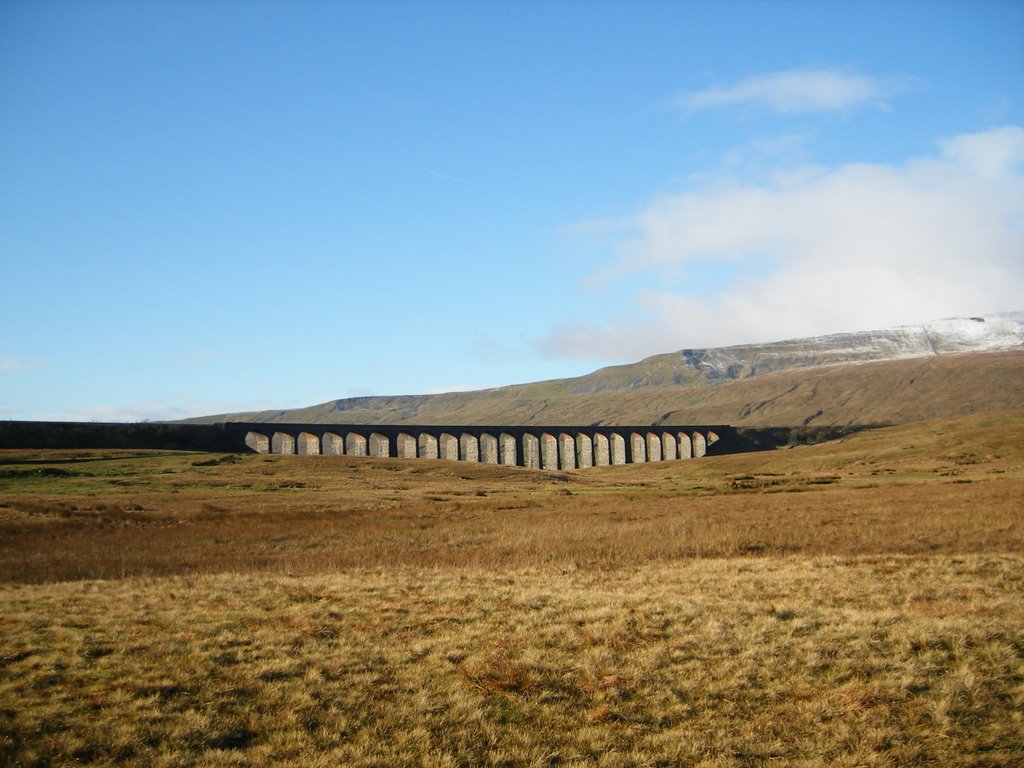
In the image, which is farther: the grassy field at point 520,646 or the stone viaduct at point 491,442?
the stone viaduct at point 491,442

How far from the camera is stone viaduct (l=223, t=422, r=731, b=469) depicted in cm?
9000

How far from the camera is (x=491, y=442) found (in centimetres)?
11044

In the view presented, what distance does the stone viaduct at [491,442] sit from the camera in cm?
9000

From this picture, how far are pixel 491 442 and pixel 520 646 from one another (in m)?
99.3

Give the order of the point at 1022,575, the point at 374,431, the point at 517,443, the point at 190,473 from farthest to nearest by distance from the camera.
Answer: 1. the point at 517,443
2. the point at 374,431
3. the point at 190,473
4. the point at 1022,575

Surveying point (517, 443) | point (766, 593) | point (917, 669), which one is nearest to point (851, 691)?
point (917, 669)

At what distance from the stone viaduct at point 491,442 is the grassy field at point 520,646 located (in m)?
63.9

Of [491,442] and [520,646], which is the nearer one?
[520,646]

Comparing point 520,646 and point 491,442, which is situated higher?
point 491,442

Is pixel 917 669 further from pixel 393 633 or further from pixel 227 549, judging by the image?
pixel 227 549

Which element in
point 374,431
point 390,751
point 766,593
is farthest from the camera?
point 374,431

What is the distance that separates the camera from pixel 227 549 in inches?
896

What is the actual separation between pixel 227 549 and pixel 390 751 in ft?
53.0

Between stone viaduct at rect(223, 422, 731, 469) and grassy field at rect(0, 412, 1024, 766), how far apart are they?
210 feet
